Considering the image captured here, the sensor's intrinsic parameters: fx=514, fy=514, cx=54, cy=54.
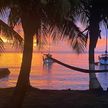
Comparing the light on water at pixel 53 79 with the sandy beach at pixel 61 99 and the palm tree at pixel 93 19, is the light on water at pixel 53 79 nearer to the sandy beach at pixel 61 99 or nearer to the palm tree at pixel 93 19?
the sandy beach at pixel 61 99

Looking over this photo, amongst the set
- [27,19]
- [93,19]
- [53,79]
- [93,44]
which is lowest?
[53,79]

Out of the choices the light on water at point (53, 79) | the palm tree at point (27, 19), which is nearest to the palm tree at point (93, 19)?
the light on water at point (53, 79)

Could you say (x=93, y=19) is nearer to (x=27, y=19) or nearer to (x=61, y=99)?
(x=61, y=99)

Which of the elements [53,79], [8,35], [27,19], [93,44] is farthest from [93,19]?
[53,79]

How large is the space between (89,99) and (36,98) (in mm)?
2075

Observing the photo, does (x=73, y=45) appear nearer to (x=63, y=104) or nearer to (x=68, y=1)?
(x=63, y=104)

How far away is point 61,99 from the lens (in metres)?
20.0

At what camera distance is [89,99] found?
20125mm

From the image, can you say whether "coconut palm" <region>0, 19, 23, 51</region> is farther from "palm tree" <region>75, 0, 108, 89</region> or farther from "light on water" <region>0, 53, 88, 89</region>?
"palm tree" <region>75, 0, 108, 89</region>

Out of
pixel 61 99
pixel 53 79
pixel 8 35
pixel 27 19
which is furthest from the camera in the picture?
pixel 53 79

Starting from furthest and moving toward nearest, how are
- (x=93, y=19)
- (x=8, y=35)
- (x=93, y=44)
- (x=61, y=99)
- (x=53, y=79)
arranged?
1. (x=53, y=79)
2. (x=93, y=44)
3. (x=93, y=19)
4. (x=61, y=99)
5. (x=8, y=35)

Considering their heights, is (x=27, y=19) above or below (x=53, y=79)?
above

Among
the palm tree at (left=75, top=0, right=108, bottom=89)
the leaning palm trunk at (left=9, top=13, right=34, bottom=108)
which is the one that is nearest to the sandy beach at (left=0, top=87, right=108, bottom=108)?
the palm tree at (left=75, top=0, right=108, bottom=89)

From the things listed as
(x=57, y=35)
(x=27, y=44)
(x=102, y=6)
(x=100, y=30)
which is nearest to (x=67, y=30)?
(x=57, y=35)
